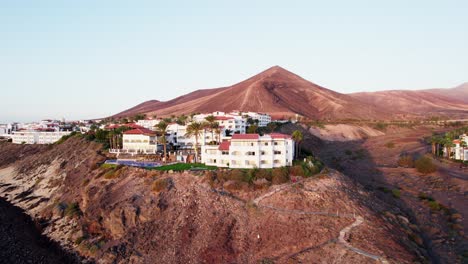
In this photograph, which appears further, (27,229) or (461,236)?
(27,229)

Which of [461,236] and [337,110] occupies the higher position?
[337,110]

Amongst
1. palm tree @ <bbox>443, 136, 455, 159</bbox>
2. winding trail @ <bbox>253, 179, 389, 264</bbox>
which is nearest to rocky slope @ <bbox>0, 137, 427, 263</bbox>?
winding trail @ <bbox>253, 179, 389, 264</bbox>

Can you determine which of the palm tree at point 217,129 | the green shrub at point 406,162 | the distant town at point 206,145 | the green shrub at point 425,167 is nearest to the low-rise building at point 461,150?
the green shrub at point 406,162

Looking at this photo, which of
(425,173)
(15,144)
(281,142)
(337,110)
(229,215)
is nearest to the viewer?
(229,215)

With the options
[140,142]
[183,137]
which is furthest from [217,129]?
[140,142]

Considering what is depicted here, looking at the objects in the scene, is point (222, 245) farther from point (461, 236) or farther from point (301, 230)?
point (461, 236)

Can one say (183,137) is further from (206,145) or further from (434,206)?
(434,206)

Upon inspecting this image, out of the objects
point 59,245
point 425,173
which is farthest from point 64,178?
point 425,173
